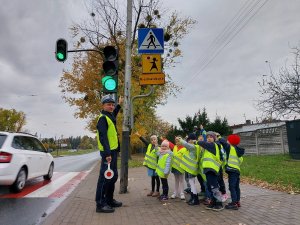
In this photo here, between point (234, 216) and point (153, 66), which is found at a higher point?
point (153, 66)

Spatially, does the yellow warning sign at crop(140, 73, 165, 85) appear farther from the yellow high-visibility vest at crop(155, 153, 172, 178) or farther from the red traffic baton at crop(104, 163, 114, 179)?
the red traffic baton at crop(104, 163, 114, 179)

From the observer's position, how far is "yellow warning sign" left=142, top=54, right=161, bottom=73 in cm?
859

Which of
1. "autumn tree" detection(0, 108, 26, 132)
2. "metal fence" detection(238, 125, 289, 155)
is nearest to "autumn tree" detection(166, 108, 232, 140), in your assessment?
"metal fence" detection(238, 125, 289, 155)

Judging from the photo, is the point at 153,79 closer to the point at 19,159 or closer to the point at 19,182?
the point at 19,159

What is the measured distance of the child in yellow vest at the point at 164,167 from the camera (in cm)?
757

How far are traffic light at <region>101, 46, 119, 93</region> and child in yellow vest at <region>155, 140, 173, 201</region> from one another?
1.95m

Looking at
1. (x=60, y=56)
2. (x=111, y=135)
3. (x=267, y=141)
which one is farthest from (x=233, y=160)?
(x=267, y=141)

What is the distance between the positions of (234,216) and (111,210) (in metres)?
2.29

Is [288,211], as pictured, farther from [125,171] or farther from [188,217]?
[125,171]

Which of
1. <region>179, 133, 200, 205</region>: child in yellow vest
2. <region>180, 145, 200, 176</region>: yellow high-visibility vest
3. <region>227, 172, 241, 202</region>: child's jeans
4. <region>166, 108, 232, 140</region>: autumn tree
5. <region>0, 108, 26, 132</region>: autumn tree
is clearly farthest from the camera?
<region>0, 108, 26, 132</region>: autumn tree

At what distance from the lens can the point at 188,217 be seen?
223 inches

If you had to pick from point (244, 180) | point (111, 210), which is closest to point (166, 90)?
point (244, 180)

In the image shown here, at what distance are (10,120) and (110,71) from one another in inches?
2744

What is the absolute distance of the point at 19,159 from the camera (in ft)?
28.6
